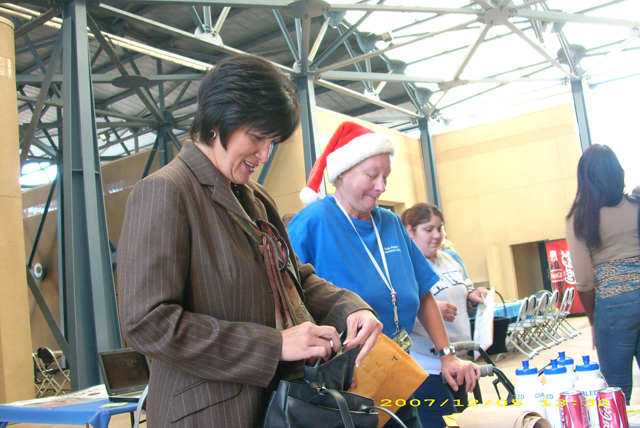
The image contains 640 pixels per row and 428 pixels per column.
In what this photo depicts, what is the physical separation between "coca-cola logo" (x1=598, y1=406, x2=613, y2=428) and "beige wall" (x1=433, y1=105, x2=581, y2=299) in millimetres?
13600

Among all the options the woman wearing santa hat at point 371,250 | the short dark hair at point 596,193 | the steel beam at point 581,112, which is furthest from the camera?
the steel beam at point 581,112

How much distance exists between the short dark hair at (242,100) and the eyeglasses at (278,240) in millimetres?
204

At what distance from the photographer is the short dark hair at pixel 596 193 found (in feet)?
8.25

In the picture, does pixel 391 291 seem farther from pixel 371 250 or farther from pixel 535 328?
pixel 535 328

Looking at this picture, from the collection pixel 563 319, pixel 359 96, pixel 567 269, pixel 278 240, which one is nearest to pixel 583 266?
pixel 278 240

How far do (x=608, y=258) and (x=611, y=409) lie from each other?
1.34 m

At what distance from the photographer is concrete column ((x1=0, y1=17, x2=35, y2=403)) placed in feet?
20.9

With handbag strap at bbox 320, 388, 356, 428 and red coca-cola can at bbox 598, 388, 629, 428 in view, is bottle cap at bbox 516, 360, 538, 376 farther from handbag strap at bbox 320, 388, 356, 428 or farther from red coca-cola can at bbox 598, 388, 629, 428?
handbag strap at bbox 320, 388, 356, 428

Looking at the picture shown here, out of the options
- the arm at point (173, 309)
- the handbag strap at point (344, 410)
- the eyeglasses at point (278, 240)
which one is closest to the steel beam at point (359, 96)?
the eyeglasses at point (278, 240)

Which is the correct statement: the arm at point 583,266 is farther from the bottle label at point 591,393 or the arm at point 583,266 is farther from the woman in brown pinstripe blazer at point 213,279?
the woman in brown pinstripe blazer at point 213,279

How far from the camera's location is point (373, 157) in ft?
6.81

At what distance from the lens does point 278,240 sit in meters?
1.30

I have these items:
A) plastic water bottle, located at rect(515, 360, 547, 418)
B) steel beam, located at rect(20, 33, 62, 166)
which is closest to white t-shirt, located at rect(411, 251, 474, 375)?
plastic water bottle, located at rect(515, 360, 547, 418)

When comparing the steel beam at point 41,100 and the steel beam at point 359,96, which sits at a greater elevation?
the steel beam at point 359,96
